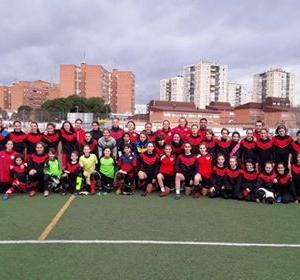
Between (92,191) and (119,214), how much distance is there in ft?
6.12

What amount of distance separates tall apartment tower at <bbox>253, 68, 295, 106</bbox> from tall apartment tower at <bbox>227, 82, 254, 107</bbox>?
518 centimetres

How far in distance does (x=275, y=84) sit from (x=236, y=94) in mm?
13173

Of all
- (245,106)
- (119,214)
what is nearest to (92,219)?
(119,214)

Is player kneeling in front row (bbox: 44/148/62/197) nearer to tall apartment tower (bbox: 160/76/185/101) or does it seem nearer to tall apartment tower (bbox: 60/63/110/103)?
tall apartment tower (bbox: 60/63/110/103)

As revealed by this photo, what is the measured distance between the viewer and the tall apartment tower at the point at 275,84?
4279 inches

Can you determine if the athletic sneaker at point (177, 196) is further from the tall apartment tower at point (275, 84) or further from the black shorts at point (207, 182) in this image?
the tall apartment tower at point (275, 84)

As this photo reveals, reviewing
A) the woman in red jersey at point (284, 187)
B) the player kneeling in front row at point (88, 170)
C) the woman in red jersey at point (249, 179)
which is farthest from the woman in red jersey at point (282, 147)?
the player kneeling in front row at point (88, 170)

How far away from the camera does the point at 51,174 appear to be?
24.2 ft

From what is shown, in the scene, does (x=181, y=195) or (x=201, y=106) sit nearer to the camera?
(x=181, y=195)

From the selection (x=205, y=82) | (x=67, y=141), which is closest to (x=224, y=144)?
(x=67, y=141)

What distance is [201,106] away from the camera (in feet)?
344

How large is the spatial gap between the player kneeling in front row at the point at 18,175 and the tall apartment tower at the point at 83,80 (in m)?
87.2

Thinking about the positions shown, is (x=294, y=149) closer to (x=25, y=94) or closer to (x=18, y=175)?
(x=18, y=175)

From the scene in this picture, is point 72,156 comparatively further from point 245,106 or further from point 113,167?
point 245,106
